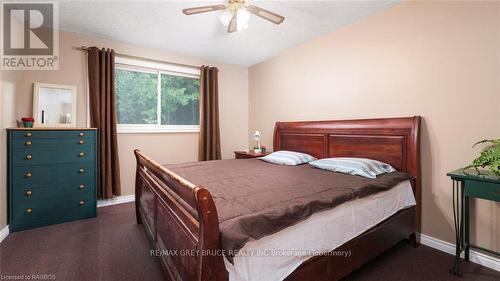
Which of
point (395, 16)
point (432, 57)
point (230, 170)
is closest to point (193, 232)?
point (230, 170)

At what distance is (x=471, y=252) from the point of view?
190cm

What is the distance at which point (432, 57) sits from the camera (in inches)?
83.0

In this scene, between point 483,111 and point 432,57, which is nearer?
point 483,111

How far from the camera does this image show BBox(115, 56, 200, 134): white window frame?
135 inches

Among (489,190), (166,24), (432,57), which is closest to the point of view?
(489,190)

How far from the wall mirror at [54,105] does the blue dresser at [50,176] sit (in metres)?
0.44

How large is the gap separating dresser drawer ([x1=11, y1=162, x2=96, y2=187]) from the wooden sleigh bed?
76 centimetres

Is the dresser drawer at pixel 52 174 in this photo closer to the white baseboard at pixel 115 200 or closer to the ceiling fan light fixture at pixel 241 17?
the white baseboard at pixel 115 200

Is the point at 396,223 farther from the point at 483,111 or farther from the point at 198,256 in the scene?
the point at 198,256

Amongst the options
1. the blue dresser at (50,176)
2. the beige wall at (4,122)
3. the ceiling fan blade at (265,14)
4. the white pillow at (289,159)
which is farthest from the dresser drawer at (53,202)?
the ceiling fan blade at (265,14)

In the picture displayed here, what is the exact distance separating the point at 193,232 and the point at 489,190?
2.00 m

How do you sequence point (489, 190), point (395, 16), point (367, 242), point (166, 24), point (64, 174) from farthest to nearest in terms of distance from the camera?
point (166, 24), point (64, 174), point (395, 16), point (367, 242), point (489, 190)

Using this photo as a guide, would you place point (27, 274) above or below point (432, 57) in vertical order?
below

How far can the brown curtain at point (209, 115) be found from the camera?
396 cm
